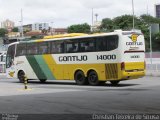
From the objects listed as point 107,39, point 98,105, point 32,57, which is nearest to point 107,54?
point 107,39

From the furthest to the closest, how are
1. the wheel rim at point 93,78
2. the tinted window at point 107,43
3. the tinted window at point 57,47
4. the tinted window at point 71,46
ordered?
1. the tinted window at point 57,47
2. the tinted window at point 71,46
3. the wheel rim at point 93,78
4. the tinted window at point 107,43

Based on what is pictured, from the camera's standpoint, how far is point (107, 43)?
26.3 meters

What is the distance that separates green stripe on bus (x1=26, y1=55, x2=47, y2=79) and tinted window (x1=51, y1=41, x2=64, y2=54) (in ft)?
7.29

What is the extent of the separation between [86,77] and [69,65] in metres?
1.63

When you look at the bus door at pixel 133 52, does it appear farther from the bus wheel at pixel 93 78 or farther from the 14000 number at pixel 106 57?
the bus wheel at pixel 93 78

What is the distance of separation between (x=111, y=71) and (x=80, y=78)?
273 cm

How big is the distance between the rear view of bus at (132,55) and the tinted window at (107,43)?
0.46m

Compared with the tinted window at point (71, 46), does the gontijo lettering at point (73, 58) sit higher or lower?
lower

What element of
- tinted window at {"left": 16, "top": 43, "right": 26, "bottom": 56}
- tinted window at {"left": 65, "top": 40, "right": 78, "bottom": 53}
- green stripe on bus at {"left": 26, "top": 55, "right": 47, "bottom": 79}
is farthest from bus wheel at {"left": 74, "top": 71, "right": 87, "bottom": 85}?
tinted window at {"left": 16, "top": 43, "right": 26, "bottom": 56}

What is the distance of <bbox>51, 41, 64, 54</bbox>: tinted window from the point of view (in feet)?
96.1

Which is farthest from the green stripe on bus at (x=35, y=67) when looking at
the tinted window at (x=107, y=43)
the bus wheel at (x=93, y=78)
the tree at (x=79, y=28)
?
the tree at (x=79, y=28)

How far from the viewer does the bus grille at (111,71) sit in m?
26.0

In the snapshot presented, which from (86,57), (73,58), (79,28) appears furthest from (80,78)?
(79,28)

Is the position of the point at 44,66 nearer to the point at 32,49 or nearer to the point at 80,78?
the point at 32,49
